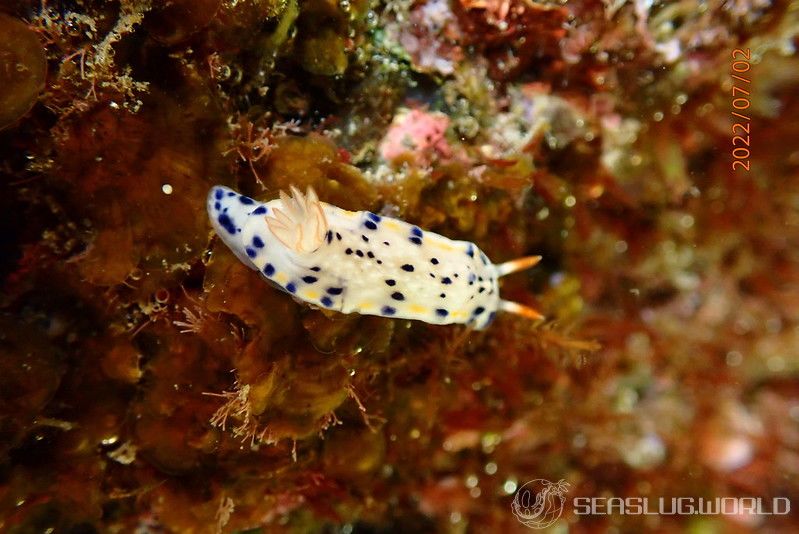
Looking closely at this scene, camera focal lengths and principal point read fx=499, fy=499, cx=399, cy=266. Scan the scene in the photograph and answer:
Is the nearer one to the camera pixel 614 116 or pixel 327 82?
pixel 327 82

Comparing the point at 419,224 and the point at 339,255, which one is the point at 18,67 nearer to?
the point at 339,255

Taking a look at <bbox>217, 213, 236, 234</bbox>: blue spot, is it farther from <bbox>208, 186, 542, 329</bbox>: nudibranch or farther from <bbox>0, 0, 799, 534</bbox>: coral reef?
<bbox>0, 0, 799, 534</bbox>: coral reef

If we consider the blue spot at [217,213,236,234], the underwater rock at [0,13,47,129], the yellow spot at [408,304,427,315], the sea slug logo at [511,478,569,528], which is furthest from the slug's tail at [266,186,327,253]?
the sea slug logo at [511,478,569,528]

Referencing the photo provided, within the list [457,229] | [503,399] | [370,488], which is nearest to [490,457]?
[503,399]

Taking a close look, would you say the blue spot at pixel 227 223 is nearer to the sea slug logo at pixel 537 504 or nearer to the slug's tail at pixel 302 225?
the slug's tail at pixel 302 225

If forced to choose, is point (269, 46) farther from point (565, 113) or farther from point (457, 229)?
point (565, 113)

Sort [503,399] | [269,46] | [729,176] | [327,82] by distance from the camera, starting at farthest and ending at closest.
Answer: [729,176], [503,399], [327,82], [269,46]

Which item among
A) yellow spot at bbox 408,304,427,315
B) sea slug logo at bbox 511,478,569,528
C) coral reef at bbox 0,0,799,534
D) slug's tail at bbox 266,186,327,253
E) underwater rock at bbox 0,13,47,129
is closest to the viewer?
underwater rock at bbox 0,13,47,129

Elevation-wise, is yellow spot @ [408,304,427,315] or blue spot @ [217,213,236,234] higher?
blue spot @ [217,213,236,234]
